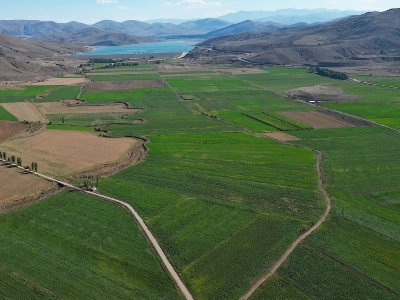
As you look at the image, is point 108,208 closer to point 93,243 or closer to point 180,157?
point 93,243

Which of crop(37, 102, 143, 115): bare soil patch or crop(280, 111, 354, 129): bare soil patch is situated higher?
crop(37, 102, 143, 115): bare soil patch

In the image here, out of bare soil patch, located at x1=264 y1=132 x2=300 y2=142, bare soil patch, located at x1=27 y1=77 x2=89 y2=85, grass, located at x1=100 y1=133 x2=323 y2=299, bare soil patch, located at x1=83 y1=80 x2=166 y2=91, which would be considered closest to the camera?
grass, located at x1=100 y1=133 x2=323 y2=299

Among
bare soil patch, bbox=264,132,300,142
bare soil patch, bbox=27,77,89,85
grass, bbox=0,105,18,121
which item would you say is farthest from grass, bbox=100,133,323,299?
bare soil patch, bbox=27,77,89,85

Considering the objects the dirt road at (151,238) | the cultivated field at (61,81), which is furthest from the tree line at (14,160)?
the cultivated field at (61,81)

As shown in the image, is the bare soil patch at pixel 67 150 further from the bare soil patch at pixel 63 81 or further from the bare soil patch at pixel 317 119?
the bare soil patch at pixel 63 81

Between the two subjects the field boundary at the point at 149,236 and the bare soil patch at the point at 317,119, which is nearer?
the field boundary at the point at 149,236

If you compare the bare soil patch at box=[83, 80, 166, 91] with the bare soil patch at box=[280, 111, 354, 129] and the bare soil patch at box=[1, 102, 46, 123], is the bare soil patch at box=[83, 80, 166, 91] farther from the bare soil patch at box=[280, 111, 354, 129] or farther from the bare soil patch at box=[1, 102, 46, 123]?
the bare soil patch at box=[280, 111, 354, 129]

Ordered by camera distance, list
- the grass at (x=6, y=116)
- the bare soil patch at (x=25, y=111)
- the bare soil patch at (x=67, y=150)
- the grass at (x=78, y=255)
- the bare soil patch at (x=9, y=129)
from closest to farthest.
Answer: the grass at (x=78, y=255) < the bare soil patch at (x=67, y=150) < the bare soil patch at (x=9, y=129) < the grass at (x=6, y=116) < the bare soil patch at (x=25, y=111)
